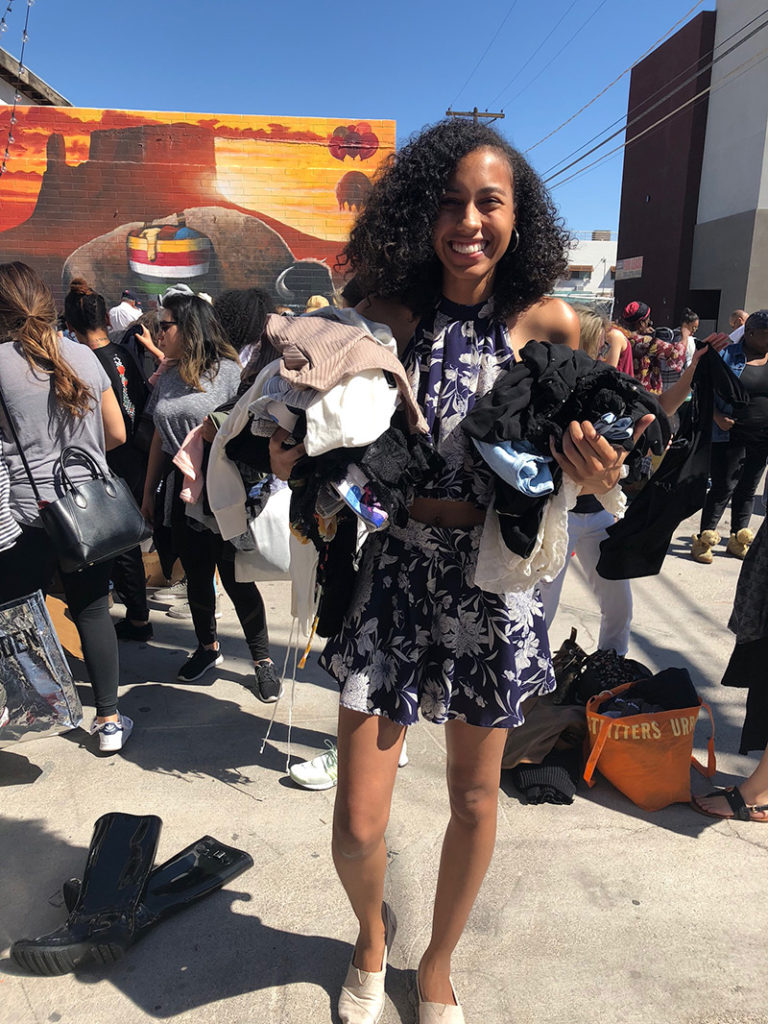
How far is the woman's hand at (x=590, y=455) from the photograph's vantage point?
137 cm

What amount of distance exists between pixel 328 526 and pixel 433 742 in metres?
1.82

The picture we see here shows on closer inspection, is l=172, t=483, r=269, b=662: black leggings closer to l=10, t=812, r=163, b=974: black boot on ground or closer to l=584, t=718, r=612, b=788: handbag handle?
l=10, t=812, r=163, b=974: black boot on ground

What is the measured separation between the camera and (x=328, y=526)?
1.59 m

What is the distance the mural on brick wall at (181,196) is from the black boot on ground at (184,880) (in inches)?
337

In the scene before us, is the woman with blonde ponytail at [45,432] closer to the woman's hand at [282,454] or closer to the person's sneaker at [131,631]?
the person's sneaker at [131,631]

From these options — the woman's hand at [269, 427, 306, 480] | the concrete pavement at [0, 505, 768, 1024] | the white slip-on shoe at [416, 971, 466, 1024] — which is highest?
the woman's hand at [269, 427, 306, 480]

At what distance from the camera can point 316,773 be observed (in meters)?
2.77

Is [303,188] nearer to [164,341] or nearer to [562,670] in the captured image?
[164,341]

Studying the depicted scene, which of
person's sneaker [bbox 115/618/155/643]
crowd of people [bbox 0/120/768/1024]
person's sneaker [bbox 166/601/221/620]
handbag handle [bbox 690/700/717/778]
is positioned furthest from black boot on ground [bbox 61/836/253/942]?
person's sneaker [bbox 166/601/221/620]

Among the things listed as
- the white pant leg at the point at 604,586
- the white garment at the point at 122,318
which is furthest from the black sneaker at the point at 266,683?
the white garment at the point at 122,318

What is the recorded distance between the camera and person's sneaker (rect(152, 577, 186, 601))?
187 inches

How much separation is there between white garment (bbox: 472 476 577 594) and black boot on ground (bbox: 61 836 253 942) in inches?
56.2

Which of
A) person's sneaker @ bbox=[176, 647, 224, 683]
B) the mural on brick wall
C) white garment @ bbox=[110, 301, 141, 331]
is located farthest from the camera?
the mural on brick wall

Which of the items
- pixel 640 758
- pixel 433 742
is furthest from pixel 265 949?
pixel 640 758
